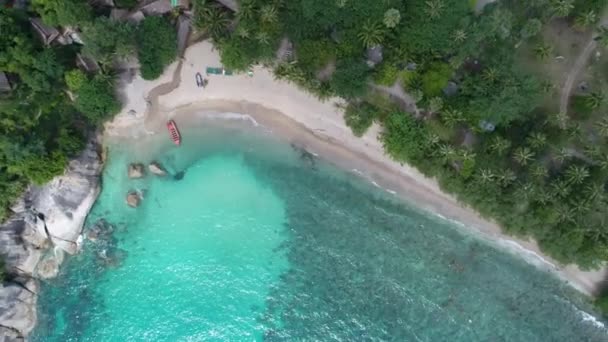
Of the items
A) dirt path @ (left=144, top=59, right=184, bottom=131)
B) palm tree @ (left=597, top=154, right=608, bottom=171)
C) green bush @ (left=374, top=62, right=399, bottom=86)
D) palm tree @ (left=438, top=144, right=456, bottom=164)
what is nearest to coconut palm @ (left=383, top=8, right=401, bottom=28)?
green bush @ (left=374, top=62, right=399, bottom=86)

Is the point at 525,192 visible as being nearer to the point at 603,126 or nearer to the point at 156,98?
the point at 603,126

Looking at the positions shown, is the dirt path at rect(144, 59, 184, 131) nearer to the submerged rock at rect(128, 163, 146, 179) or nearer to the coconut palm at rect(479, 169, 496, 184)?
the submerged rock at rect(128, 163, 146, 179)

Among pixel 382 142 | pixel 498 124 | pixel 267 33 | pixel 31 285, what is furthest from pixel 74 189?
pixel 498 124

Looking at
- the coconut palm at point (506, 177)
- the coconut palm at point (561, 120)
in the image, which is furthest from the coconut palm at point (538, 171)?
the coconut palm at point (561, 120)

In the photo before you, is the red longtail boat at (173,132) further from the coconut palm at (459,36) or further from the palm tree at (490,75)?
the palm tree at (490,75)

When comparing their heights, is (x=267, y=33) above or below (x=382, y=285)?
above

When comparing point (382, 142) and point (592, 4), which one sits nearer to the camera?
point (592, 4)

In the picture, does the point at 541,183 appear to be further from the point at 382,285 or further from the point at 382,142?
the point at 382,285
